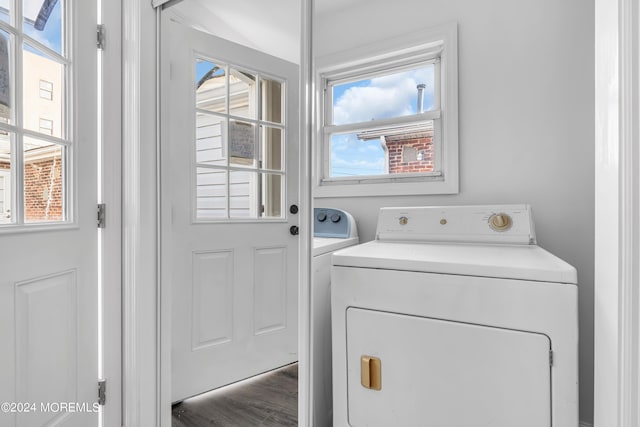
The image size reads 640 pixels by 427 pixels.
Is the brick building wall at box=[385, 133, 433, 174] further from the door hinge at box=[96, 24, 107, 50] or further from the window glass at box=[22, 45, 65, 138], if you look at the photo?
the window glass at box=[22, 45, 65, 138]

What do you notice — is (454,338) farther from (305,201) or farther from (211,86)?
(211,86)

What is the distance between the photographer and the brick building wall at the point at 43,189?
1.19 meters

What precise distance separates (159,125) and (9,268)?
807 millimetres

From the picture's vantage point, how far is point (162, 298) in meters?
1.60

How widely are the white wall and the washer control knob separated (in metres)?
0.24

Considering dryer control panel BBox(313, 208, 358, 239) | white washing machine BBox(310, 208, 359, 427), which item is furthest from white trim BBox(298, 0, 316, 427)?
dryer control panel BBox(313, 208, 358, 239)

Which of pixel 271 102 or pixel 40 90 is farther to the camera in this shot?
pixel 271 102

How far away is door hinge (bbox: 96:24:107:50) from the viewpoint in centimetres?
148

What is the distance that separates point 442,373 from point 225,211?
1170mm

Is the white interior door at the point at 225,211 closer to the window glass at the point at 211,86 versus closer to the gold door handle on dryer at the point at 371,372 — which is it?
the window glass at the point at 211,86

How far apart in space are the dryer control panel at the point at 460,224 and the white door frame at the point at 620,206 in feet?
2.64

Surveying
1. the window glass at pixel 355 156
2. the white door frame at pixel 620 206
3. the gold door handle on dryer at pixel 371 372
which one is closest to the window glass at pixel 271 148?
the window glass at pixel 355 156

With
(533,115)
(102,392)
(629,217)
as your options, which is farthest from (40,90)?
(533,115)

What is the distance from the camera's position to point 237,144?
164 centimetres
